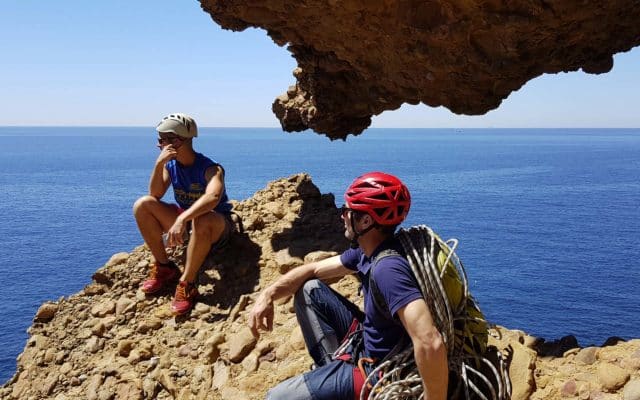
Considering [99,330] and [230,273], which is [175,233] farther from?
[99,330]

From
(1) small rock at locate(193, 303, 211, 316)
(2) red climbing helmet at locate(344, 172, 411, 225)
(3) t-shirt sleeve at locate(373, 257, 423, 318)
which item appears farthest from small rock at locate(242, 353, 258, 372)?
(3) t-shirt sleeve at locate(373, 257, 423, 318)

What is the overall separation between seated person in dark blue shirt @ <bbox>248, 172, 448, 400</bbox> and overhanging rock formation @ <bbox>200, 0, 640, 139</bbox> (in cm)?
382

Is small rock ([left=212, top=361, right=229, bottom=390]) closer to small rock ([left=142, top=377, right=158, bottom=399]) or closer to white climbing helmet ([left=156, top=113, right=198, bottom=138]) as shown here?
small rock ([left=142, top=377, right=158, bottom=399])

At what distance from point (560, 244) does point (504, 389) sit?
44030 millimetres

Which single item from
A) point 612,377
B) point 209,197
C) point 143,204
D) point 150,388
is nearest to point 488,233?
point 143,204

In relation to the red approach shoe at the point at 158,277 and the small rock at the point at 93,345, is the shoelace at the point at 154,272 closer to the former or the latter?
the red approach shoe at the point at 158,277

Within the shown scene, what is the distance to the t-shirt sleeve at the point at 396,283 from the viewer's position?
10.2ft

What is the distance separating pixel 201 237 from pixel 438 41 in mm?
4074

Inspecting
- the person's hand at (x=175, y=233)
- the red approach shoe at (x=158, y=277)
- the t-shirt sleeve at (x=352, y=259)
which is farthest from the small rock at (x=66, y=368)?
the t-shirt sleeve at (x=352, y=259)

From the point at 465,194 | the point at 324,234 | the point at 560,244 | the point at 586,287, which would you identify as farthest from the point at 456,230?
the point at 324,234

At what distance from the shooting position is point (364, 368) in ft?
12.1

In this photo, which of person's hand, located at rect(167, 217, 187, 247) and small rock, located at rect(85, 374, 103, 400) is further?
small rock, located at rect(85, 374, 103, 400)

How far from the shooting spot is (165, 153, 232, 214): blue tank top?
7.14 m

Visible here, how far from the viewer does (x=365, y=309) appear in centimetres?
362
